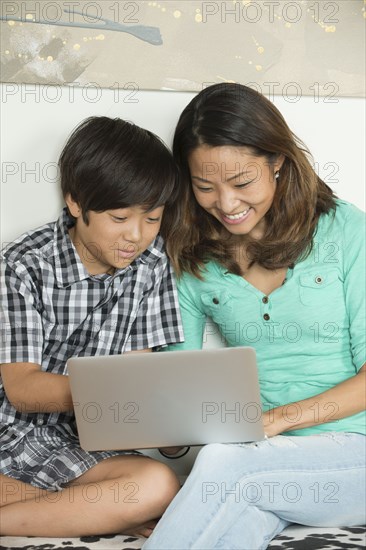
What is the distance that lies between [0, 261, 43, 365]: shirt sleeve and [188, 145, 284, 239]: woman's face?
1.32 ft

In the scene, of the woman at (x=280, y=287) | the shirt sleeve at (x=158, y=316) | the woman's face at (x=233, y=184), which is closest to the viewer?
the woman at (x=280, y=287)

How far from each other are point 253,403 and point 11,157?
2.67 ft

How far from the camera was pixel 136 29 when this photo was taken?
71.5 inches

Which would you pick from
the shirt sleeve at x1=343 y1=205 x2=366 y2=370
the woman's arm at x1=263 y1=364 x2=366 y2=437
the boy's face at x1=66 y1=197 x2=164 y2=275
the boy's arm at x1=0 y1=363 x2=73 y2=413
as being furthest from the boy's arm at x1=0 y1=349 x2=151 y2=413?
the shirt sleeve at x1=343 y1=205 x2=366 y2=370

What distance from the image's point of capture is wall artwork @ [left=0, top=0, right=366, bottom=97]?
1.80 m

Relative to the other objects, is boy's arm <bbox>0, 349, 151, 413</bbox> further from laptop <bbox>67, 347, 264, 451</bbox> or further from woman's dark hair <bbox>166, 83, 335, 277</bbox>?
woman's dark hair <bbox>166, 83, 335, 277</bbox>

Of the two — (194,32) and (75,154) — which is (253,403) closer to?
(75,154)

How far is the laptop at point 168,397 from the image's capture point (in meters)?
1.39

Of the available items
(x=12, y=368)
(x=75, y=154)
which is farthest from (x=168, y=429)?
(x=75, y=154)

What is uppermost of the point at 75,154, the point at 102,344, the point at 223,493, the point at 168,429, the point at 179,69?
the point at 179,69

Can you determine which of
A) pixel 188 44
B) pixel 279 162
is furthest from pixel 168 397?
pixel 188 44

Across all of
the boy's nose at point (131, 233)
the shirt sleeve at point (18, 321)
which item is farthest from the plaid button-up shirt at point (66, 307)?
the boy's nose at point (131, 233)

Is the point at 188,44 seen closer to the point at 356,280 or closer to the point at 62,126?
the point at 62,126

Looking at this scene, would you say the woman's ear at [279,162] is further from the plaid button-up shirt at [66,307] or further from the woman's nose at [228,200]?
the plaid button-up shirt at [66,307]
